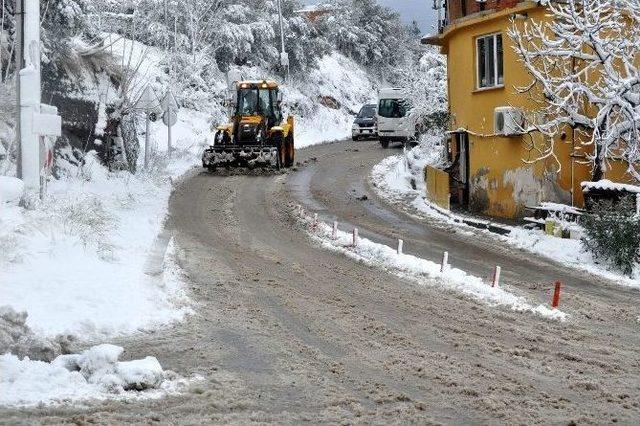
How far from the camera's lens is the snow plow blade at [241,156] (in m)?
27.5

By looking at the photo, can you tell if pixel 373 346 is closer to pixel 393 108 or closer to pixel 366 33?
pixel 393 108

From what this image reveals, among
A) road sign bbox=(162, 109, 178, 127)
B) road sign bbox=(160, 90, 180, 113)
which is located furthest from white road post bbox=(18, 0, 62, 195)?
road sign bbox=(162, 109, 178, 127)

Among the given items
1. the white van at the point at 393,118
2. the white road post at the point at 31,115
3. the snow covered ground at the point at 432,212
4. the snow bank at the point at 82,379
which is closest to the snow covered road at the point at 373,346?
the snow bank at the point at 82,379

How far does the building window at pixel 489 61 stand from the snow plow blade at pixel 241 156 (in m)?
8.40

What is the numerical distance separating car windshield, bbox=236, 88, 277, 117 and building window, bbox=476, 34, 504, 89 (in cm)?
981

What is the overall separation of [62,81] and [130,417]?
1916 centimetres

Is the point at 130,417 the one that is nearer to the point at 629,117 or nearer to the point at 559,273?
the point at 559,273

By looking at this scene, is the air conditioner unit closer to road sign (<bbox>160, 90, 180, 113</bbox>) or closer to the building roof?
the building roof

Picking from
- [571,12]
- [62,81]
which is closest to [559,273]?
[571,12]

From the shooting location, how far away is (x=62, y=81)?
23.5 metres

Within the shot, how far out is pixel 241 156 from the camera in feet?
90.7

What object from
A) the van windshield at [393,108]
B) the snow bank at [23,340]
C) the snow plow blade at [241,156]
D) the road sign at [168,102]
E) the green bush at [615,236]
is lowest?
the snow bank at [23,340]

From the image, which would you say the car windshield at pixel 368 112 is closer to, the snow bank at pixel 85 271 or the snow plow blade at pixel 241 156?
the snow plow blade at pixel 241 156

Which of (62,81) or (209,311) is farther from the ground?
(62,81)
